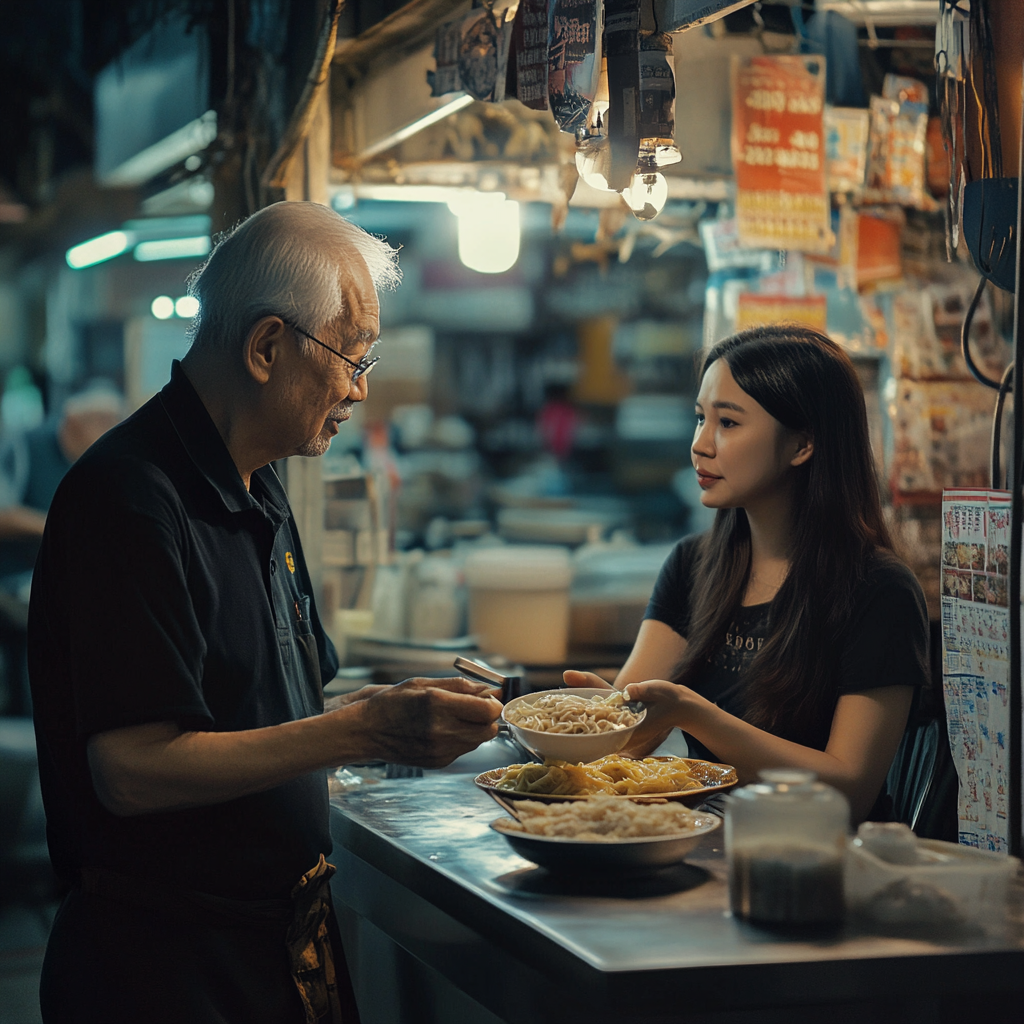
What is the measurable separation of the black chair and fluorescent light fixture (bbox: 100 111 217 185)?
142 inches

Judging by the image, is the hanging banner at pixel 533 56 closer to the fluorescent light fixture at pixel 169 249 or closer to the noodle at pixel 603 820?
the noodle at pixel 603 820

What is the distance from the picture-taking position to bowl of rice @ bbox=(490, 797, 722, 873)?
65.7 inches

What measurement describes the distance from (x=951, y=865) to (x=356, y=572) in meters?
3.42

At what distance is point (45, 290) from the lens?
283 inches

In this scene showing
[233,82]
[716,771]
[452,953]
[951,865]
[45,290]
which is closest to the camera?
[951,865]

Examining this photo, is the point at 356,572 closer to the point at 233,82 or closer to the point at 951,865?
the point at 233,82

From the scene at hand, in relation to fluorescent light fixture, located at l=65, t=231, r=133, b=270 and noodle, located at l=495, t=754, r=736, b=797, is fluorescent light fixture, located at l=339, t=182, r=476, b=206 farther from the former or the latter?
noodle, located at l=495, t=754, r=736, b=797

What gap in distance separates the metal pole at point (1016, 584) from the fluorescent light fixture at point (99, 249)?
18.3 ft

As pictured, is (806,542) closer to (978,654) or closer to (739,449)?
(739,449)

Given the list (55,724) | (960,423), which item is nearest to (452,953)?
(55,724)

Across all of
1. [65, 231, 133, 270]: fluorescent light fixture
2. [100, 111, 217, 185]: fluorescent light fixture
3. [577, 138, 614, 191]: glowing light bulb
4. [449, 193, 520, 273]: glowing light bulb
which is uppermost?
[100, 111, 217, 185]: fluorescent light fixture

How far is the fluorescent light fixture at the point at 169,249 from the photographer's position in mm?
6047

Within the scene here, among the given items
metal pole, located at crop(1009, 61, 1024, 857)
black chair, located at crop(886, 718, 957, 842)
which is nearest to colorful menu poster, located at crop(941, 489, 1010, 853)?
black chair, located at crop(886, 718, 957, 842)

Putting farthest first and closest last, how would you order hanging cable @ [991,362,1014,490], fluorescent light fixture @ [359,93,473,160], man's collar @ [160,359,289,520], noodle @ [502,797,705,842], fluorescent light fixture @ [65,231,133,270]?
fluorescent light fixture @ [65,231,133,270] < fluorescent light fixture @ [359,93,473,160] < hanging cable @ [991,362,1014,490] < man's collar @ [160,359,289,520] < noodle @ [502,797,705,842]
